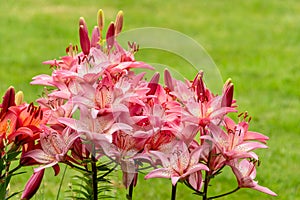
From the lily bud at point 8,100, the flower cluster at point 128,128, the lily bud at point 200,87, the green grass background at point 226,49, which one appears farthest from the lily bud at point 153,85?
the green grass background at point 226,49

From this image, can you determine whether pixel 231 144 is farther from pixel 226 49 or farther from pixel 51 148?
pixel 226 49

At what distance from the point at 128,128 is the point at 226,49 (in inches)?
239

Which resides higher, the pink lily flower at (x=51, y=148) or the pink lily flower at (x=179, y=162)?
the pink lily flower at (x=51, y=148)

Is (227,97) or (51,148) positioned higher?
(227,97)

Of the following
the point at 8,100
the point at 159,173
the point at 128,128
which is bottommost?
the point at 159,173

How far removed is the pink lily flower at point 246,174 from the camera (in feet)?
6.27

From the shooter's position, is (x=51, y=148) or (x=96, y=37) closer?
(x=51, y=148)

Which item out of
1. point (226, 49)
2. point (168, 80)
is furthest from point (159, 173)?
point (226, 49)

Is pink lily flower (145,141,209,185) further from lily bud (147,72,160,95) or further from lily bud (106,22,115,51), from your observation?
lily bud (106,22,115,51)

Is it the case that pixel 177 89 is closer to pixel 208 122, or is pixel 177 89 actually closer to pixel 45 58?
pixel 208 122

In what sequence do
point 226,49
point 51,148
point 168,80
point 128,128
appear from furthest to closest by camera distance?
1. point 226,49
2. point 168,80
3. point 51,148
4. point 128,128

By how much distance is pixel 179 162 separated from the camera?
1.85m

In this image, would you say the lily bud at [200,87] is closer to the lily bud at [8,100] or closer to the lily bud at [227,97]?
the lily bud at [227,97]

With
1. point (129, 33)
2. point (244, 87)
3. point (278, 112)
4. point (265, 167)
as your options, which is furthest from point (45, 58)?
point (129, 33)
